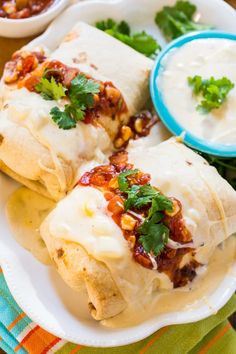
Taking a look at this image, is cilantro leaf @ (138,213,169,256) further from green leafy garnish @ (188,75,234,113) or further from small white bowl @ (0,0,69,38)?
small white bowl @ (0,0,69,38)

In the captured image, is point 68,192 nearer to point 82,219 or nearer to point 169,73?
point 82,219

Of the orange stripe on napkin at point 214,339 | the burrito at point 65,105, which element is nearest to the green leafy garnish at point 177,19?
the burrito at point 65,105

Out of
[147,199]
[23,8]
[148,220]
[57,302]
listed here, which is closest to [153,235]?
[148,220]

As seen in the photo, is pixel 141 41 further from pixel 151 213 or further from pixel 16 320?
pixel 16 320

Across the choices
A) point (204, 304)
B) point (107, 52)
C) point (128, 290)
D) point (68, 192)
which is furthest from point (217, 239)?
point (107, 52)

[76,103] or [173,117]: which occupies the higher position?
[76,103]

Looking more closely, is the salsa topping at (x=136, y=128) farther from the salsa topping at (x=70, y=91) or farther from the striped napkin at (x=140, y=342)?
the striped napkin at (x=140, y=342)

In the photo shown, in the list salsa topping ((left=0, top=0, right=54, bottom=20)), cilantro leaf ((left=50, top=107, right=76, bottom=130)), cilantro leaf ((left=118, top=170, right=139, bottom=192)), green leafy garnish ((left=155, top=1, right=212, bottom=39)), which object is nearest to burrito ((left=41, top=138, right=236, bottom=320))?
cilantro leaf ((left=118, top=170, right=139, bottom=192))
